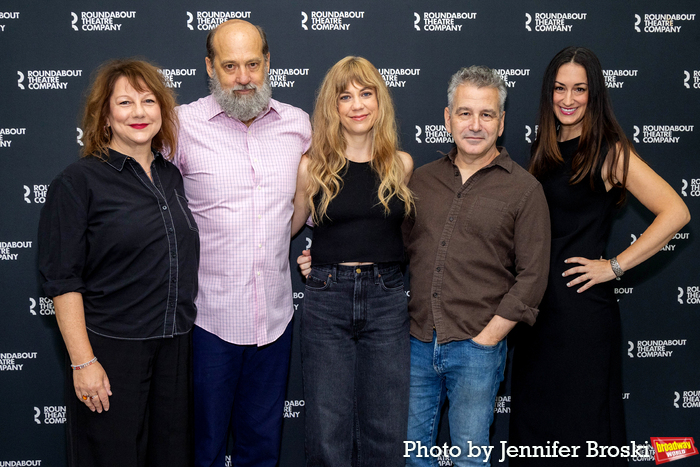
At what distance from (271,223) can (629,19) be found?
2.31 m

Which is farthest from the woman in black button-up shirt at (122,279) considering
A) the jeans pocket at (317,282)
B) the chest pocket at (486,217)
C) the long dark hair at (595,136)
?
the long dark hair at (595,136)

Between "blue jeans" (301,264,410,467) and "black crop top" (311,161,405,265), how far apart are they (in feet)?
0.16

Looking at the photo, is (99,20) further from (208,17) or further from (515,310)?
(515,310)

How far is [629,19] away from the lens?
270 cm

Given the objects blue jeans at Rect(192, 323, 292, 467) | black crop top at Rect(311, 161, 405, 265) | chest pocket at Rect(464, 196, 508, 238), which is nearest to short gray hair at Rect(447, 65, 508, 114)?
chest pocket at Rect(464, 196, 508, 238)

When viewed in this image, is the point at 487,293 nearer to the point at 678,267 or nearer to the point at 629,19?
the point at 678,267

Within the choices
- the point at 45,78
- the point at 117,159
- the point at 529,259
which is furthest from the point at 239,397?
the point at 45,78

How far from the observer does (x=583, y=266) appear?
2.04 m

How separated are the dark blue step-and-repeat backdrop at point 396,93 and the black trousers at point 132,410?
0.99 metres

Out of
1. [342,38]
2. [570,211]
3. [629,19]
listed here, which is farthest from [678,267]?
[342,38]

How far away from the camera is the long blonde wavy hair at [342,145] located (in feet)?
6.60

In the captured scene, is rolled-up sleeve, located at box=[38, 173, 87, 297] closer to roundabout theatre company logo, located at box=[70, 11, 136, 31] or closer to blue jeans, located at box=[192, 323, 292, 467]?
blue jeans, located at box=[192, 323, 292, 467]

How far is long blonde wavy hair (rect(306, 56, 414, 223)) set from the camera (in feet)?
6.60

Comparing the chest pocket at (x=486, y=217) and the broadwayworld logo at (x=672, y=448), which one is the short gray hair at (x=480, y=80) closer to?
the chest pocket at (x=486, y=217)
